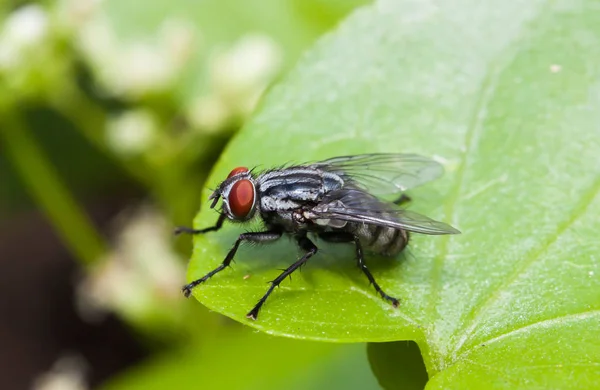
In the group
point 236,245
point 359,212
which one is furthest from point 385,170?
point 236,245

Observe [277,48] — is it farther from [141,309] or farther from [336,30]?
[336,30]

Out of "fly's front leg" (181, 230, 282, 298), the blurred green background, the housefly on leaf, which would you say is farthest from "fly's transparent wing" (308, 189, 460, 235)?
the blurred green background

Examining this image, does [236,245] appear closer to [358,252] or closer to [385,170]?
[358,252]

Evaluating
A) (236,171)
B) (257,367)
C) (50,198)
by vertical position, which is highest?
(236,171)

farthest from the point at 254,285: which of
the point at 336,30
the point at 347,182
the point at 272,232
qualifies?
the point at 336,30

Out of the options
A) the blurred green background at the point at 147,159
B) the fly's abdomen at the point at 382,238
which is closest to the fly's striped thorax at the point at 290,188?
the fly's abdomen at the point at 382,238
